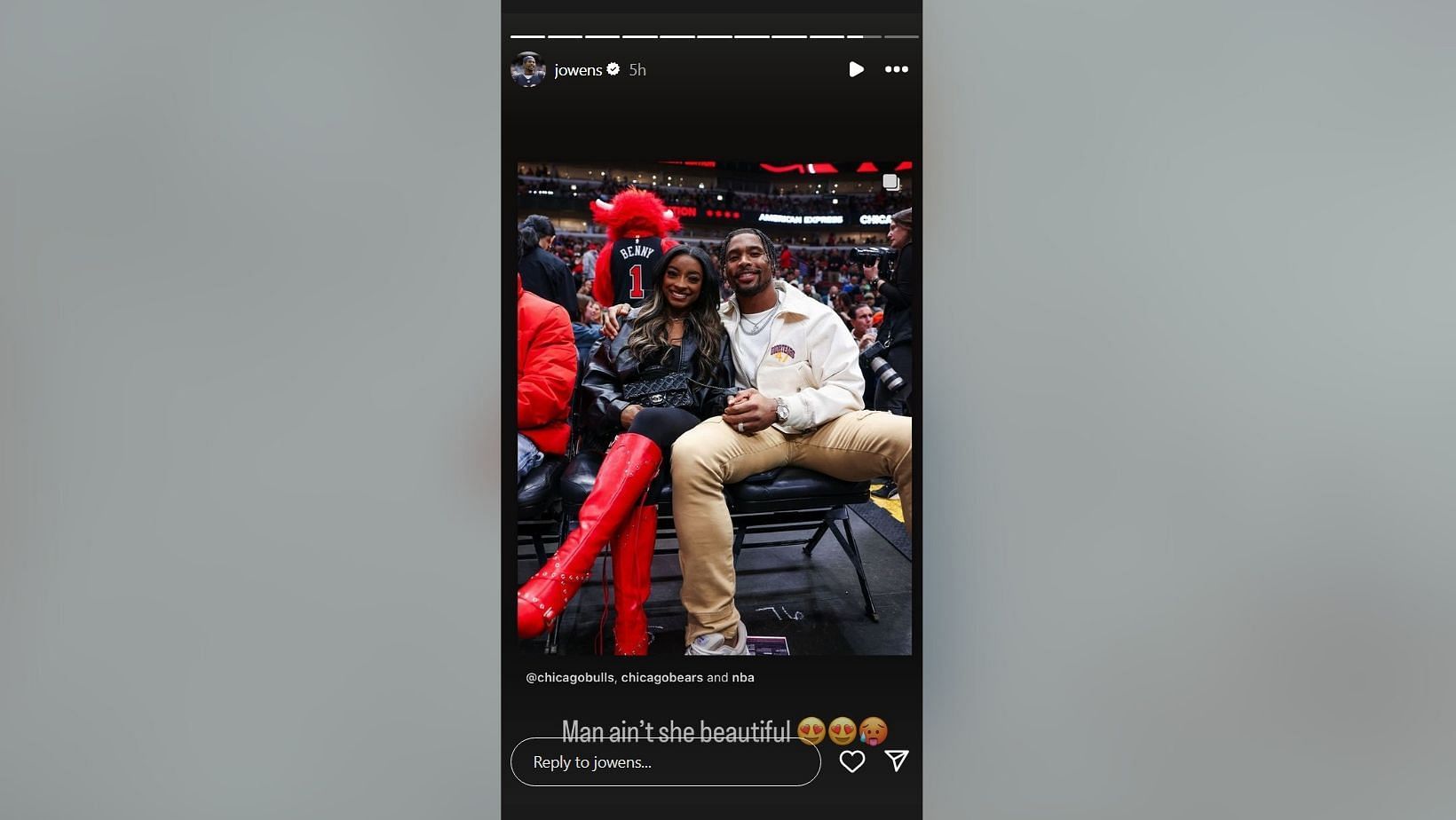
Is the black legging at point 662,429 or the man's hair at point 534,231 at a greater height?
the man's hair at point 534,231

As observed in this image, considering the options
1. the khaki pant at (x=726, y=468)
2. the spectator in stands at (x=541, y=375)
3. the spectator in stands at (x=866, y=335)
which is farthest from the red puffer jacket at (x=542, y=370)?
the spectator in stands at (x=866, y=335)

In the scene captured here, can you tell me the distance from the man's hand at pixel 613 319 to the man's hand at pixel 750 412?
0.23 meters

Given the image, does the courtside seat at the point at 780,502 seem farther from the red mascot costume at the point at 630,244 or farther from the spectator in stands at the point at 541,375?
the red mascot costume at the point at 630,244

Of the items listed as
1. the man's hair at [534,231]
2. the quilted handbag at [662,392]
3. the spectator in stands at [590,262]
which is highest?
the man's hair at [534,231]

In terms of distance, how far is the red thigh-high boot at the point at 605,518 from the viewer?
214 centimetres

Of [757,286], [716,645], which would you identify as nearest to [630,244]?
[757,286]

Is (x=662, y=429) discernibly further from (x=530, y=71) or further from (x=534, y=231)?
(x=530, y=71)

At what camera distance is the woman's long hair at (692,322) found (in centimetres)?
215
